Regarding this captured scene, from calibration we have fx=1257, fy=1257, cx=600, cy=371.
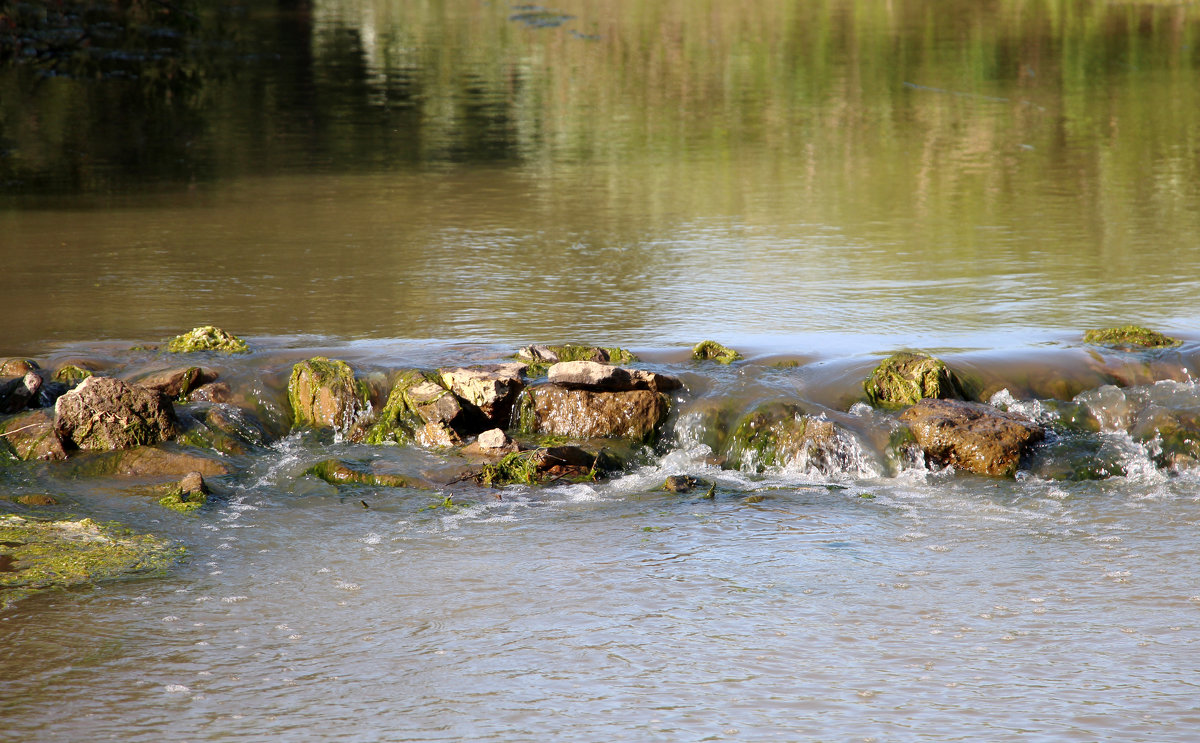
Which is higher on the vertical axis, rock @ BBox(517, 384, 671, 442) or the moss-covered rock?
the moss-covered rock

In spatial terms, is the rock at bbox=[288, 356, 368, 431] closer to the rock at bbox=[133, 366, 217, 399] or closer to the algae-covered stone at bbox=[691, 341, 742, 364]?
the rock at bbox=[133, 366, 217, 399]

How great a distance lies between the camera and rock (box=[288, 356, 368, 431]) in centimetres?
896

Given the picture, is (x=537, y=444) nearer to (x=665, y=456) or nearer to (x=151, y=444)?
(x=665, y=456)

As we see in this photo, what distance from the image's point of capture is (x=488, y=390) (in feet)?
28.7

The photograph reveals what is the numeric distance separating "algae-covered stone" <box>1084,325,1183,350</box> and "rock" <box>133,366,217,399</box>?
6783mm

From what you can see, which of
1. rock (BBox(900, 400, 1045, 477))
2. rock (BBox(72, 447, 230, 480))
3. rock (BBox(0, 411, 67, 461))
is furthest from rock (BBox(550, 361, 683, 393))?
rock (BBox(0, 411, 67, 461))

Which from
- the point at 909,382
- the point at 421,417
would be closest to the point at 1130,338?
the point at 909,382

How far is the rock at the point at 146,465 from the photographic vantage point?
8055mm

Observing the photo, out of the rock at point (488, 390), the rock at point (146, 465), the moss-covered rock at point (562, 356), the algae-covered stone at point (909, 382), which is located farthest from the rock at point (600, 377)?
the rock at point (146, 465)

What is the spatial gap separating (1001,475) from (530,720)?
14.1 feet

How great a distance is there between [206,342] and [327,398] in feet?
4.79

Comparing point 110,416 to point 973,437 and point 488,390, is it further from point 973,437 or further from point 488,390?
point 973,437

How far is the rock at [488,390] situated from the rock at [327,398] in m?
0.66

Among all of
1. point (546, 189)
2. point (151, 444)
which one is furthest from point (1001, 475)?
point (546, 189)
